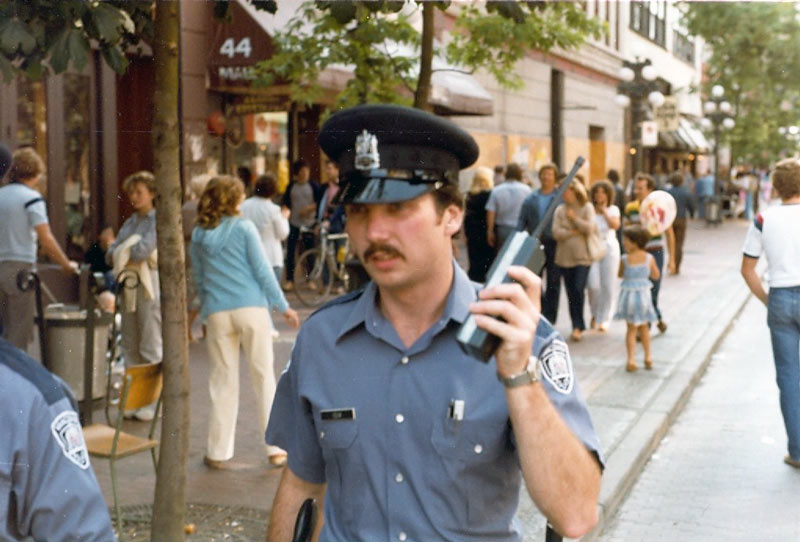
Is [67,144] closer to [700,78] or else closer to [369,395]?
[369,395]

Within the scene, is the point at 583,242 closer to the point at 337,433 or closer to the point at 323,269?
the point at 323,269

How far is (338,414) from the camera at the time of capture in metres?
2.24

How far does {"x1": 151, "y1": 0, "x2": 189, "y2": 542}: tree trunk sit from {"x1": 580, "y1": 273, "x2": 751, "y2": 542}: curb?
2059 mm

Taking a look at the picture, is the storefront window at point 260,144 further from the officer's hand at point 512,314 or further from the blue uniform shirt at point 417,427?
the officer's hand at point 512,314

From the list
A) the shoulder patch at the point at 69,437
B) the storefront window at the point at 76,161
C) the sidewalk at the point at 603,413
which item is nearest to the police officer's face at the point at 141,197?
the sidewalk at the point at 603,413

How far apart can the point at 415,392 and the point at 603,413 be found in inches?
249

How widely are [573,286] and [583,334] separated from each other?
73 centimetres

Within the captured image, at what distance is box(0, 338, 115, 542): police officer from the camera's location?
2078mm

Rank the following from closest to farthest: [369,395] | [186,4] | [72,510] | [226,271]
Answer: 1. [72,510]
2. [369,395]
3. [226,271]
4. [186,4]

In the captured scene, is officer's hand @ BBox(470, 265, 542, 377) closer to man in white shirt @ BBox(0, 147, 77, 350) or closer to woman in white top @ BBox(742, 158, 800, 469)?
woman in white top @ BBox(742, 158, 800, 469)

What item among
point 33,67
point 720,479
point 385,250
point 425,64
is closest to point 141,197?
point 425,64

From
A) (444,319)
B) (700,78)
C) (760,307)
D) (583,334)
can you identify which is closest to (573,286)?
(583,334)

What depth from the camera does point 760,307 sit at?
1653 cm

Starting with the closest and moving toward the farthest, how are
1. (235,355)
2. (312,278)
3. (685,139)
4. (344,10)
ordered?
(344,10), (235,355), (312,278), (685,139)
